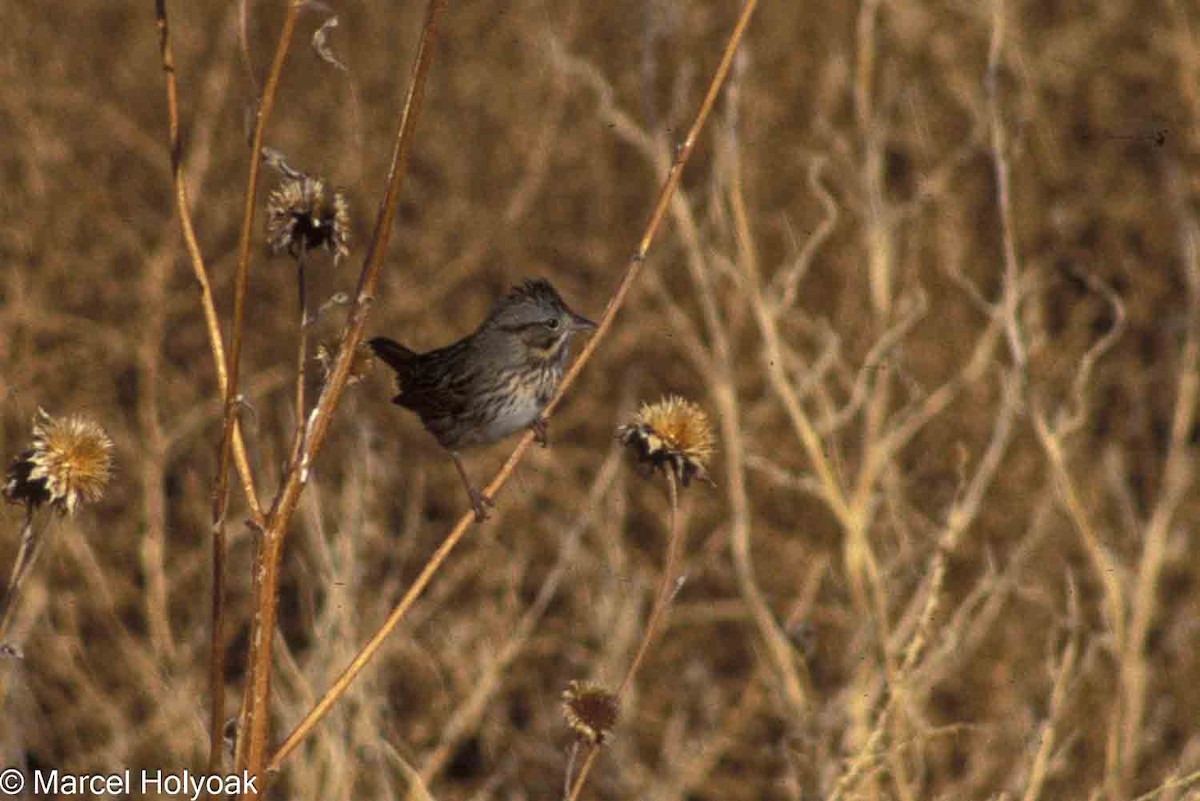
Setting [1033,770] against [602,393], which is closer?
[1033,770]

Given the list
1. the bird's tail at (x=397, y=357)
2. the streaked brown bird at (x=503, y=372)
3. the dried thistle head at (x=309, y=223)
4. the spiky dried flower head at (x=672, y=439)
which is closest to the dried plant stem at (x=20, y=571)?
the dried thistle head at (x=309, y=223)

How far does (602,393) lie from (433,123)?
1474 millimetres

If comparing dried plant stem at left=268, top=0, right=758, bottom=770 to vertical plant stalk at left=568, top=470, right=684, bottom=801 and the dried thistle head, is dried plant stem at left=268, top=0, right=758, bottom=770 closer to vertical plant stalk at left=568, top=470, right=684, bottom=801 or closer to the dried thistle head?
vertical plant stalk at left=568, top=470, right=684, bottom=801

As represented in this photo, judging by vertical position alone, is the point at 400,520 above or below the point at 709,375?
above

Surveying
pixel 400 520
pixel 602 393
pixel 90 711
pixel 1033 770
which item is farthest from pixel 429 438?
pixel 1033 770

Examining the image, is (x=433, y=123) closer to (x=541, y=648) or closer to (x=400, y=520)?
(x=400, y=520)

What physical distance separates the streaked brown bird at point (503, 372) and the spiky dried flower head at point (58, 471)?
1.51 meters

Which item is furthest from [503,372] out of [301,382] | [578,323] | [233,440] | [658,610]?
[233,440]

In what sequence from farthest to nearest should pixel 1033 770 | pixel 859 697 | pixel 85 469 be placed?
pixel 859 697 → pixel 1033 770 → pixel 85 469

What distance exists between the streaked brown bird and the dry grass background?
1.18ft

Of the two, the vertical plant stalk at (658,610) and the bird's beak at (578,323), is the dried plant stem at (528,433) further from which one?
→ the bird's beak at (578,323)

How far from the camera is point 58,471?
176 centimetres

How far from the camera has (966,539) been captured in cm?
570

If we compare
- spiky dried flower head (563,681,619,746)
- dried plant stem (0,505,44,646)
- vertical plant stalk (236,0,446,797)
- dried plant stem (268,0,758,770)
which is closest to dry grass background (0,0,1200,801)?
spiky dried flower head (563,681,619,746)
